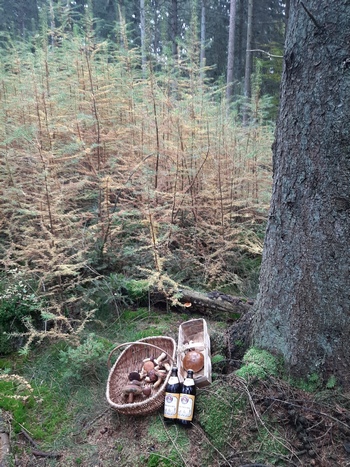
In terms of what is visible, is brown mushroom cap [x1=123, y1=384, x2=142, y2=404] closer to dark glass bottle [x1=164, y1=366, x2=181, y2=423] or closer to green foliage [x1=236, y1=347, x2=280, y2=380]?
dark glass bottle [x1=164, y1=366, x2=181, y2=423]

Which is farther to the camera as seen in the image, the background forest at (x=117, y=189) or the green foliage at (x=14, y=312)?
the background forest at (x=117, y=189)

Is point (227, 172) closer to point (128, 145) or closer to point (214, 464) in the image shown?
point (128, 145)

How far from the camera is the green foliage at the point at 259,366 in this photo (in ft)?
6.68

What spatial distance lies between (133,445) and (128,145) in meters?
3.33

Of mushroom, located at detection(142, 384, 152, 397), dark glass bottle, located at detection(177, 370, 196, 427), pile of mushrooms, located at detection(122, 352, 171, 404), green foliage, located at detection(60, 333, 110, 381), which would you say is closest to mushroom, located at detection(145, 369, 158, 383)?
pile of mushrooms, located at detection(122, 352, 171, 404)

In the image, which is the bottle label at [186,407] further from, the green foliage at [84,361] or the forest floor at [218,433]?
the green foliage at [84,361]

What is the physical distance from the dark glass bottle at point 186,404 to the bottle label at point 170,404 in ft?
0.09

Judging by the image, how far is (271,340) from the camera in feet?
7.13

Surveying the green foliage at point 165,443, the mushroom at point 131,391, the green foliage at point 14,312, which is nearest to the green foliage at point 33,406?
the green foliage at point 14,312

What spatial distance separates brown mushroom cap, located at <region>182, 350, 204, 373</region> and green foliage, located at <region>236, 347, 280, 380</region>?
27cm

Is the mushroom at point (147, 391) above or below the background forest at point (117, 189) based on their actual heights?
below

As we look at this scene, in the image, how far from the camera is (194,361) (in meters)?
2.23

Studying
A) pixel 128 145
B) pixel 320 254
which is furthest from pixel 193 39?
pixel 320 254

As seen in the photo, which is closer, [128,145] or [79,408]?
[79,408]
